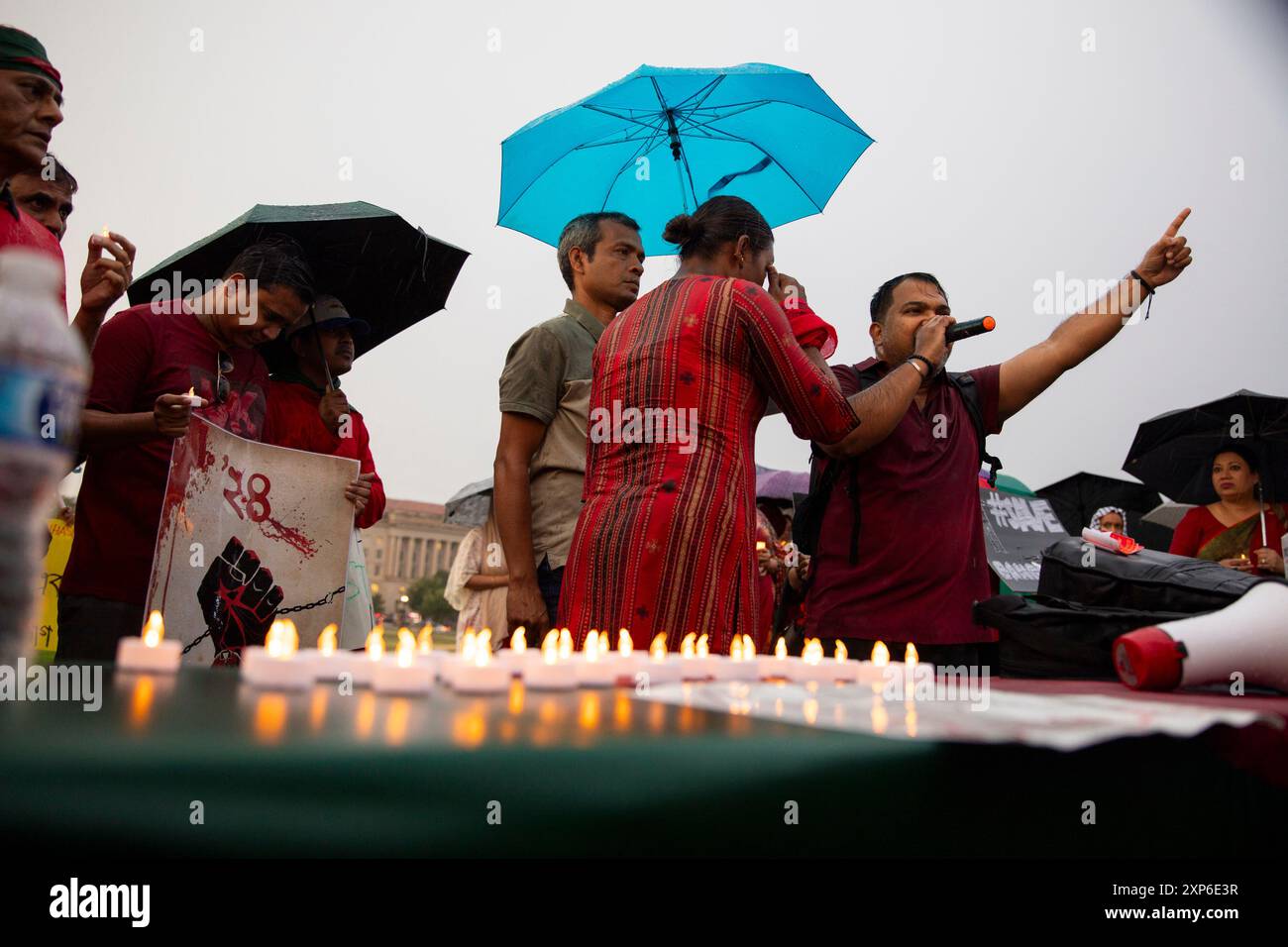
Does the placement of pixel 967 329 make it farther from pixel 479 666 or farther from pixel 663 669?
pixel 479 666

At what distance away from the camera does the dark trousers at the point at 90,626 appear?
306cm

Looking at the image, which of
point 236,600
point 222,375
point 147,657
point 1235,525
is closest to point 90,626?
point 236,600

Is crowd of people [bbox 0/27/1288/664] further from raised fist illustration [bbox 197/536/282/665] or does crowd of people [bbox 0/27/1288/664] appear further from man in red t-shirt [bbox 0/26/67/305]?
raised fist illustration [bbox 197/536/282/665]

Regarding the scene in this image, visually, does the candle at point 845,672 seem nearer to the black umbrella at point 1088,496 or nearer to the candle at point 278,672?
the candle at point 278,672

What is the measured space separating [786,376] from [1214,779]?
1.58m

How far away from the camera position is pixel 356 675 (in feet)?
4.39

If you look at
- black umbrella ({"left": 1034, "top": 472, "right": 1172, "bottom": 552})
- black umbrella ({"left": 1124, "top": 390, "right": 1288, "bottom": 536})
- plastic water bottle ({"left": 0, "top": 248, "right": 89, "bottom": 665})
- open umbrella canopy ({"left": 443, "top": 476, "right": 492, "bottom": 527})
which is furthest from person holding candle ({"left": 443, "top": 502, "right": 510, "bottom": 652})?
black umbrella ({"left": 1034, "top": 472, "right": 1172, "bottom": 552})

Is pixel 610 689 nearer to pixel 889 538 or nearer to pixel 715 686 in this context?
pixel 715 686

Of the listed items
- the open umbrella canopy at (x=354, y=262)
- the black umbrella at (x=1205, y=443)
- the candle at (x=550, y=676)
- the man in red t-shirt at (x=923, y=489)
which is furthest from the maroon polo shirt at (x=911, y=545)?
the black umbrella at (x=1205, y=443)

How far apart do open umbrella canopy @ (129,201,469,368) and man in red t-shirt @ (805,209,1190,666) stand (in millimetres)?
2447

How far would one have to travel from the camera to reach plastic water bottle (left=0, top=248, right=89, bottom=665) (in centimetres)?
88
